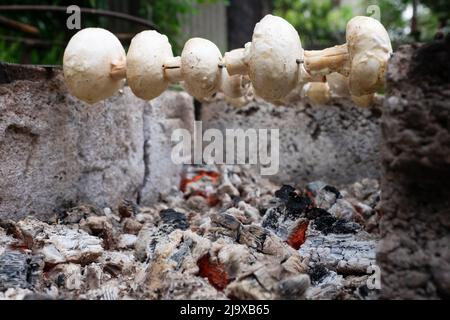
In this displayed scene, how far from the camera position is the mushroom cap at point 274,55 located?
1.23 meters

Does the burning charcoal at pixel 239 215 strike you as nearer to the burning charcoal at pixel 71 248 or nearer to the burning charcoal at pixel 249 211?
the burning charcoal at pixel 249 211

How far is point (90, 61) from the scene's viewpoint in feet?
4.70

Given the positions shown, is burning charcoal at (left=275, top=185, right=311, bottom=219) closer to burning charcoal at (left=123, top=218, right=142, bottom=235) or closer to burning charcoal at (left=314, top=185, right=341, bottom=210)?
burning charcoal at (left=314, top=185, right=341, bottom=210)

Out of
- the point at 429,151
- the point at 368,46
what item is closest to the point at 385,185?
the point at 429,151

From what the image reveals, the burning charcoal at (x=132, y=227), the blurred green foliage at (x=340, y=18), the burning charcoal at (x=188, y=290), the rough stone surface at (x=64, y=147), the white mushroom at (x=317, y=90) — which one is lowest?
the burning charcoal at (x=188, y=290)

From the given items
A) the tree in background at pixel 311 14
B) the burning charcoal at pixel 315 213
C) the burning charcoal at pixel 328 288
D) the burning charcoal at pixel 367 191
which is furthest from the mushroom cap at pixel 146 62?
the tree in background at pixel 311 14

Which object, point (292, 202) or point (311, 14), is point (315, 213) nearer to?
point (292, 202)

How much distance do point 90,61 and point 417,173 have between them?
3.27 feet

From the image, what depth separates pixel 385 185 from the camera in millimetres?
992

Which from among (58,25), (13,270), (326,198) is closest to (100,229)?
(13,270)

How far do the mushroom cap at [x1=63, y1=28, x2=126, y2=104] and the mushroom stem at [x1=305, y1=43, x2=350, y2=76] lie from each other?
59cm

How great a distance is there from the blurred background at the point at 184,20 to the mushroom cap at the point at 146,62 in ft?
2.19

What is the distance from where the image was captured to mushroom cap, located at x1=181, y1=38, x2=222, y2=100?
54.6 inches

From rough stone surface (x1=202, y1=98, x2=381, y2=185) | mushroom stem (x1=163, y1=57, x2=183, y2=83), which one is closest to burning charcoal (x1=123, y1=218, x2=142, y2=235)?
mushroom stem (x1=163, y1=57, x2=183, y2=83)
